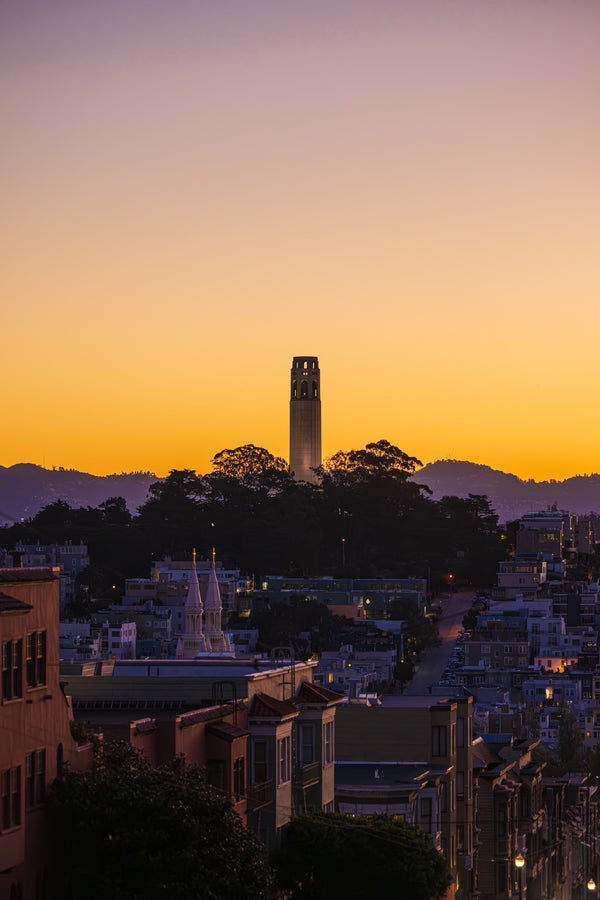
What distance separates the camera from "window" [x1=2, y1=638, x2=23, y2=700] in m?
23.7

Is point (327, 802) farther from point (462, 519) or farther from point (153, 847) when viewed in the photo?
point (462, 519)

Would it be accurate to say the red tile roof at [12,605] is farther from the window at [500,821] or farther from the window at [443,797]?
the window at [500,821]

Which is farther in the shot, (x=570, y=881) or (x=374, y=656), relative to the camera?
(x=374, y=656)

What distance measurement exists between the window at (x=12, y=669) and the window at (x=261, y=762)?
7324 millimetres

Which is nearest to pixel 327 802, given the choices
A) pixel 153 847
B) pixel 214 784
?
pixel 214 784

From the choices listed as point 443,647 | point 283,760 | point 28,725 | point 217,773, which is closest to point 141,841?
point 28,725

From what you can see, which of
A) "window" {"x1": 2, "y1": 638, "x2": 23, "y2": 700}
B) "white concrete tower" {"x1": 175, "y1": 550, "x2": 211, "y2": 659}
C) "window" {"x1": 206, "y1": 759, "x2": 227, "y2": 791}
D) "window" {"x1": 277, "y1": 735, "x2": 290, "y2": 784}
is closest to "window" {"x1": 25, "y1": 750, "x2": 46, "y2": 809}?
"window" {"x1": 2, "y1": 638, "x2": 23, "y2": 700}

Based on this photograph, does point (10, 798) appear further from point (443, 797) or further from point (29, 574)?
point (443, 797)

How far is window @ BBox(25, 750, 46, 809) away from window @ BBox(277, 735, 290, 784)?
694 cm

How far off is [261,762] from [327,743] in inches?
126

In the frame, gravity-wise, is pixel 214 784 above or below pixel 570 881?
above

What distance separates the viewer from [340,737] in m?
39.6

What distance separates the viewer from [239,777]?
29359 millimetres

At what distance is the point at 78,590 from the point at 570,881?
134416mm
